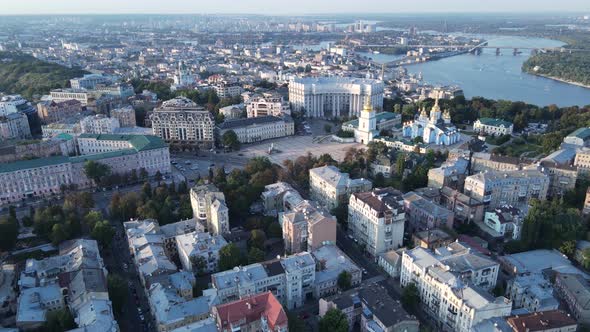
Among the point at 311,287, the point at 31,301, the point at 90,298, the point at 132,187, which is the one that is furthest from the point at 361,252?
the point at 132,187

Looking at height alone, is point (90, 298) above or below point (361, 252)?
above

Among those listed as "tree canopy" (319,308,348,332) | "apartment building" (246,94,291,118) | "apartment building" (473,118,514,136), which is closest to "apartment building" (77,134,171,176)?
"apartment building" (246,94,291,118)

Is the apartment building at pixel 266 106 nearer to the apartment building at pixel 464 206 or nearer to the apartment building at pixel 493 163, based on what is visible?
the apartment building at pixel 493 163

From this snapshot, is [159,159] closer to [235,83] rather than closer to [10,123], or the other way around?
[10,123]

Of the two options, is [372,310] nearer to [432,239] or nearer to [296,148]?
[432,239]

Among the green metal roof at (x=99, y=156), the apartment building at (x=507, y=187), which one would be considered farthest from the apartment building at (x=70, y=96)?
the apartment building at (x=507, y=187)

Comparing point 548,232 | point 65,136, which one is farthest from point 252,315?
point 65,136
